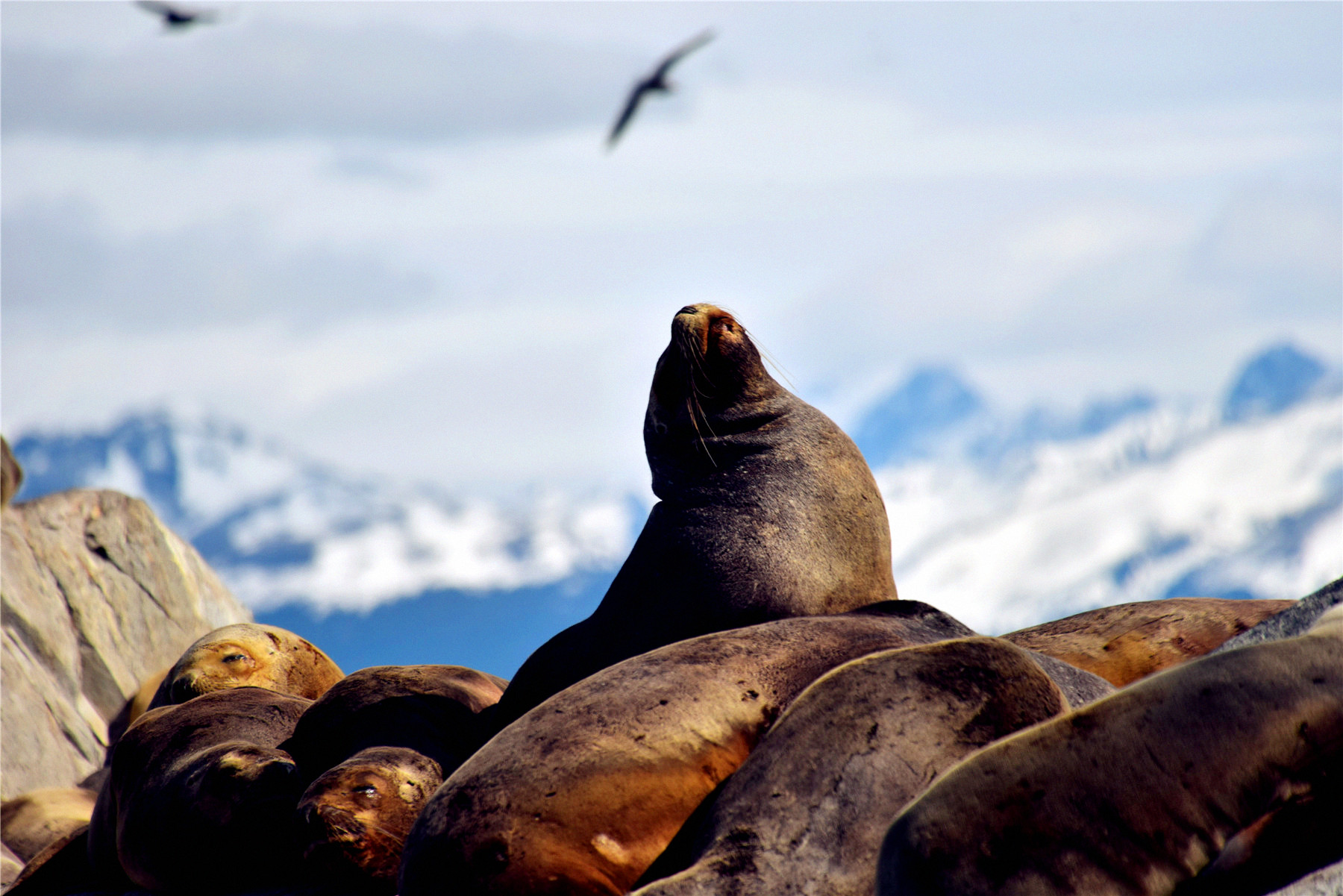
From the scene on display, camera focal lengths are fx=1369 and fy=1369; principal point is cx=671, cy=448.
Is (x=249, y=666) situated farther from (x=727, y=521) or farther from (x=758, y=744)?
(x=758, y=744)

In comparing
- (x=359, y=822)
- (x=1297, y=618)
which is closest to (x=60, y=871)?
(x=359, y=822)

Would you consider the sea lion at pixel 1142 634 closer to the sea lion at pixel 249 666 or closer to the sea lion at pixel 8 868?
the sea lion at pixel 249 666

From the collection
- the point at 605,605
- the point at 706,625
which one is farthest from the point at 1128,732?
the point at 605,605

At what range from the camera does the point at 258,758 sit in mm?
7121

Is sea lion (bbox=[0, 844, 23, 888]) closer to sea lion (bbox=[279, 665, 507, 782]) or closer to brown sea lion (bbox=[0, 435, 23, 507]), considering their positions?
sea lion (bbox=[279, 665, 507, 782])

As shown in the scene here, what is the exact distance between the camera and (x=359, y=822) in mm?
6051

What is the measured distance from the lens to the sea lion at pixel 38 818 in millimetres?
11000

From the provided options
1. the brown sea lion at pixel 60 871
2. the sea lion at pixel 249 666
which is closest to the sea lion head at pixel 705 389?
the sea lion at pixel 249 666

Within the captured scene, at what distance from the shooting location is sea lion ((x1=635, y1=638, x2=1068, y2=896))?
4.86 m

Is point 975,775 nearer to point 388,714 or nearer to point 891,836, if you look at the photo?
point 891,836

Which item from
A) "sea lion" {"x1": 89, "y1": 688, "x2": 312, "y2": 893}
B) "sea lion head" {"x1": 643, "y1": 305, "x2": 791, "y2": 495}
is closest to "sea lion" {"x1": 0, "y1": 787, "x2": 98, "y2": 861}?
"sea lion" {"x1": 89, "y1": 688, "x2": 312, "y2": 893}

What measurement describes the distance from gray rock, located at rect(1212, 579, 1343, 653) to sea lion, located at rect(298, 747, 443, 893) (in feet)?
12.4

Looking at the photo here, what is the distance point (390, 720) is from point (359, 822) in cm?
132

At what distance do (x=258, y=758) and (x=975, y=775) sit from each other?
13.8 ft
